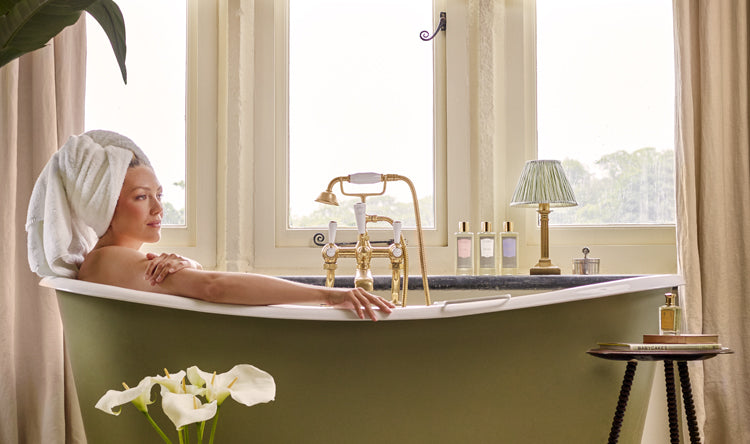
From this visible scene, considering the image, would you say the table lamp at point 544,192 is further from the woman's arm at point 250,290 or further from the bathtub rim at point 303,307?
the woman's arm at point 250,290

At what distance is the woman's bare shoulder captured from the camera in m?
1.47

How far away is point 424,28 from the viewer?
263cm

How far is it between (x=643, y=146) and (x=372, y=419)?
66.6 inches

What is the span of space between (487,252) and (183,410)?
6.02 feet

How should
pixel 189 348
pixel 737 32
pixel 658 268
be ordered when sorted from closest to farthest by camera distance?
pixel 189 348, pixel 737 32, pixel 658 268

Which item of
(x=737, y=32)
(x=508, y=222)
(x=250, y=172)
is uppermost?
(x=737, y=32)

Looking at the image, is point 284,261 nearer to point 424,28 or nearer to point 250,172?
point 250,172

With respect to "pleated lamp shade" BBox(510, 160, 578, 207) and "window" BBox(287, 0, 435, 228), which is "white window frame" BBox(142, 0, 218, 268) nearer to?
"window" BBox(287, 0, 435, 228)

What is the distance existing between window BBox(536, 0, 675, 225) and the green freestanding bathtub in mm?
1141

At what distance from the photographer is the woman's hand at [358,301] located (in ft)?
4.56

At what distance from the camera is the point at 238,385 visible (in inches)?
29.1

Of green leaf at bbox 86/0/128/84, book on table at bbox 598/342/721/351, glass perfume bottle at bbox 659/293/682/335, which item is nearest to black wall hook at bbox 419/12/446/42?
glass perfume bottle at bbox 659/293/682/335

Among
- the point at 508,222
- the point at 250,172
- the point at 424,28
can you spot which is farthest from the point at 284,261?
the point at 424,28

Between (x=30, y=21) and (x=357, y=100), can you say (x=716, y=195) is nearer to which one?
(x=357, y=100)
